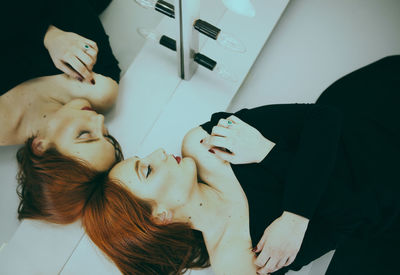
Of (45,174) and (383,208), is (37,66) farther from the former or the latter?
(383,208)

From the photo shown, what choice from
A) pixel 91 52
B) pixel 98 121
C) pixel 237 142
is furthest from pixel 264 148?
pixel 91 52

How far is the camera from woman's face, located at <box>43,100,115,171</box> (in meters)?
0.86

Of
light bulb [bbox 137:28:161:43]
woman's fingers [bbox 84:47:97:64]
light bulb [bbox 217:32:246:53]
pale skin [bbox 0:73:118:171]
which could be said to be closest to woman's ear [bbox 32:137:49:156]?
pale skin [bbox 0:73:118:171]

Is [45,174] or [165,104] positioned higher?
[165,104]

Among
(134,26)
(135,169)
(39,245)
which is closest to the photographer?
(135,169)

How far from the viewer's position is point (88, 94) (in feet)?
3.31

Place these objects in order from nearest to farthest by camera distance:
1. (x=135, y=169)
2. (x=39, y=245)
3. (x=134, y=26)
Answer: (x=135, y=169)
(x=39, y=245)
(x=134, y=26)

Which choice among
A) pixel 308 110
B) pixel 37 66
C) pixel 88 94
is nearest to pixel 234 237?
pixel 308 110

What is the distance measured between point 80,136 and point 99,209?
237 mm

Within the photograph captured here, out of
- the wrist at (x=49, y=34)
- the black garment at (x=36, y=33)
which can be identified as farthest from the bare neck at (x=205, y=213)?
the wrist at (x=49, y=34)

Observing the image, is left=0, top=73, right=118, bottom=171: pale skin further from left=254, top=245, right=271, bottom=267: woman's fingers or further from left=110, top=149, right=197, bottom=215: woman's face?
left=254, top=245, right=271, bottom=267: woman's fingers

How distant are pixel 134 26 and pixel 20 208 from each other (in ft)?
2.71

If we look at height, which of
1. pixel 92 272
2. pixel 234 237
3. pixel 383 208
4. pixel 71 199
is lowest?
pixel 92 272

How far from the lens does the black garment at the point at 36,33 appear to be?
0.90 metres
